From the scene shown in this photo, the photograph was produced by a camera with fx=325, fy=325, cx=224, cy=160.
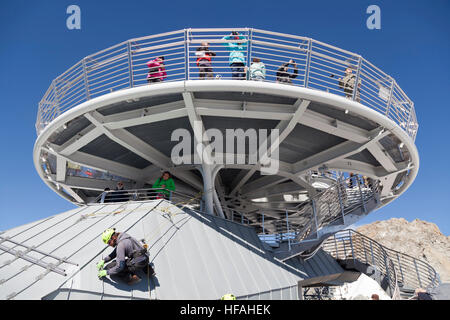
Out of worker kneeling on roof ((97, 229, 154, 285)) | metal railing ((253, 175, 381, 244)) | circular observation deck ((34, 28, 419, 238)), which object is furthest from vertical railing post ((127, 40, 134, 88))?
metal railing ((253, 175, 381, 244))

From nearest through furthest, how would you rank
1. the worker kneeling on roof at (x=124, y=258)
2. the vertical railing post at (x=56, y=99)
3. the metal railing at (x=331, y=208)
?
the worker kneeling on roof at (x=124, y=258)
the vertical railing post at (x=56, y=99)
the metal railing at (x=331, y=208)

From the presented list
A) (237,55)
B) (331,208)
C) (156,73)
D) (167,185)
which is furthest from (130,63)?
(331,208)

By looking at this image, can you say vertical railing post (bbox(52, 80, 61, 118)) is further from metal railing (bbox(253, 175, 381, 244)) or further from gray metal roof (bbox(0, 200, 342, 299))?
metal railing (bbox(253, 175, 381, 244))

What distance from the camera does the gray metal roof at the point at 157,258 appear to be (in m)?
7.03

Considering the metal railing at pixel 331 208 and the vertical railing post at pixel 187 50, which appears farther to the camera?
the metal railing at pixel 331 208

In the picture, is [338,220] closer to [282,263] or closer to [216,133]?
A: [282,263]

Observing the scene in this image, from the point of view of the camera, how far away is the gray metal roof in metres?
7.03

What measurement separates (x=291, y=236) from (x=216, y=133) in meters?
5.61

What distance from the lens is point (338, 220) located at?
1394cm

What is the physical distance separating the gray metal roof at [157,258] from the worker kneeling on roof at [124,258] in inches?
9.3

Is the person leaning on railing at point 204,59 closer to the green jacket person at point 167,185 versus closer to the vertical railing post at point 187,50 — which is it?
the vertical railing post at point 187,50

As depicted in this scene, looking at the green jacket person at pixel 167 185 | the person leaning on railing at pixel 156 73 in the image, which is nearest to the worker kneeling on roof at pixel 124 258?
the person leaning on railing at pixel 156 73
